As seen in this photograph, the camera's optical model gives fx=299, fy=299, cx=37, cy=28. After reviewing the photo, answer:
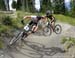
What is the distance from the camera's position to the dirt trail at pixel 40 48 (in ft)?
42.8

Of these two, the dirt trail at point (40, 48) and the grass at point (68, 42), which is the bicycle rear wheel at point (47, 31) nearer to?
the dirt trail at point (40, 48)

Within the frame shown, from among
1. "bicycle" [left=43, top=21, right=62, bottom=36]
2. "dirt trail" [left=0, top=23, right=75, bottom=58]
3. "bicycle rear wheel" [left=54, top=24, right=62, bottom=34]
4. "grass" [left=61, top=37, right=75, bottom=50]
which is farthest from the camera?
"bicycle rear wheel" [left=54, top=24, right=62, bottom=34]

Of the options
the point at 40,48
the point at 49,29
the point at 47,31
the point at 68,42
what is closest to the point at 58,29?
the point at 47,31

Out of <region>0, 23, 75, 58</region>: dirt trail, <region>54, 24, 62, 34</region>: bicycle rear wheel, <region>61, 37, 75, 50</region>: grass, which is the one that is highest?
<region>54, 24, 62, 34</region>: bicycle rear wheel

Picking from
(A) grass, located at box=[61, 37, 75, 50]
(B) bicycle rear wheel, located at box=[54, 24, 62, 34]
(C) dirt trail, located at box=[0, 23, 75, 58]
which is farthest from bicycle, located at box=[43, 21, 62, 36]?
(A) grass, located at box=[61, 37, 75, 50]

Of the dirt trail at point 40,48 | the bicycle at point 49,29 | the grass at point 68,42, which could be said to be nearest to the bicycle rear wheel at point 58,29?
the bicycle at point 49,29

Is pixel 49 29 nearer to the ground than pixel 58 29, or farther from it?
farther from it

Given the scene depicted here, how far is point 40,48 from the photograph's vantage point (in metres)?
14.3

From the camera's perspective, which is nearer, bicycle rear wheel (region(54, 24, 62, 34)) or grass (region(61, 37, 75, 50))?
grass (region(61, 37, 75, 50))

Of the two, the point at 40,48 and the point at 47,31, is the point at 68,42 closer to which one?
the point at 40,48

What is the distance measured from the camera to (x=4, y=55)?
1266 centimetres

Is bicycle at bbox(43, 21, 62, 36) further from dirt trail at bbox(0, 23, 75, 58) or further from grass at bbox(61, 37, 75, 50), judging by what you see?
grass at bbox(61, 37, 75, 50)

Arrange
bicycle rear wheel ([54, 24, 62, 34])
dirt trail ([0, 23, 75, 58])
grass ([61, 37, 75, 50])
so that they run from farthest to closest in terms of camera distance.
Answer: bicycle rear wheel ([54, 24, 62, 34]) < grass ([61, 37, 75, 50]) < dirt trail ([0, 23, 75, 58])

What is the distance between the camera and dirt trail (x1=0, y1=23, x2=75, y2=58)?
1305 centimetres
